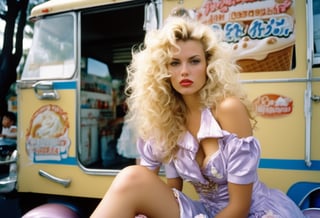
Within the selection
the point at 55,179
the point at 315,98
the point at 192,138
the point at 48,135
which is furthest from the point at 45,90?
the point at 315,98

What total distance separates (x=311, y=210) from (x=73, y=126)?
5.57 feet

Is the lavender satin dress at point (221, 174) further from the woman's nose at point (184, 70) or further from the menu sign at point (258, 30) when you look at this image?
the menu sign at point (258, 30)

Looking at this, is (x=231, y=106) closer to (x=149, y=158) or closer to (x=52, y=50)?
(x=149, y=158)

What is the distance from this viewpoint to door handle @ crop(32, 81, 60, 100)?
235 centimetres

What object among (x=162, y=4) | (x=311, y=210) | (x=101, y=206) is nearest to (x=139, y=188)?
(x=101, y=206)

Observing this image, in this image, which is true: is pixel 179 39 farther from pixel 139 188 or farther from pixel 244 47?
Result: pixel 139 188

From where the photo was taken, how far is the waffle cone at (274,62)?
5.85 ft

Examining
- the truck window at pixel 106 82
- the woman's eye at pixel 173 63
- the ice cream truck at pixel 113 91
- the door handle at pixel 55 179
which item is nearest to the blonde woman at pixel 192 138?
the woman's eye at pixel 173 63

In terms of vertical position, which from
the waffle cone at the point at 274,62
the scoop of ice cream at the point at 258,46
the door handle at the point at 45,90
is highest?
the scoop of ice cream at the point at 258,46

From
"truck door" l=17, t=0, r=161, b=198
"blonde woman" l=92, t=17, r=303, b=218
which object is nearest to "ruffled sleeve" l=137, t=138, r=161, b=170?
Result: "blonde woman" l=92, t=17, r=303, b=218

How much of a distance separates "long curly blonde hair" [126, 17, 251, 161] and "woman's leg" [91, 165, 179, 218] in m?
0.21

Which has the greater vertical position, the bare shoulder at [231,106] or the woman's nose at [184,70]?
the woman's nose at [184,70]

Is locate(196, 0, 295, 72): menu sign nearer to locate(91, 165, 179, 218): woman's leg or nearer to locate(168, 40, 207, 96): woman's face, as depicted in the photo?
locate(168, 40, 207, 96): woman's face

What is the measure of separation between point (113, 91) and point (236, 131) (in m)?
2.26
